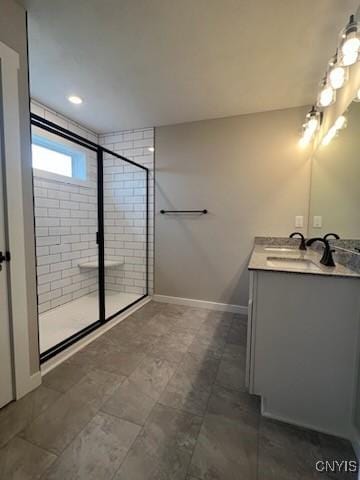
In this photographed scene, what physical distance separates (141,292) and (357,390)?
251cm

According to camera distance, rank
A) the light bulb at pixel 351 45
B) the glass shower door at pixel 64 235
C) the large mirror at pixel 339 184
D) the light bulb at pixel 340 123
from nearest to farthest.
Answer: the light bulb at pixel 351 45, the large mirror at pixel 339 184, the light bulb at pixel 340 123, the glass shower door at pixel 64 235

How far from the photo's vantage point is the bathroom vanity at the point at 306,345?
3.68 feet

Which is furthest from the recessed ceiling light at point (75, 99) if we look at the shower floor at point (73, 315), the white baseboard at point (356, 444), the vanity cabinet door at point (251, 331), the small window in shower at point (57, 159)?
the white baseboard at point (356, 444)

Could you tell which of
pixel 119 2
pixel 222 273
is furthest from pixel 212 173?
pixel 119 2

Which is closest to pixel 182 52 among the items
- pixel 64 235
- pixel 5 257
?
pixel 5 257

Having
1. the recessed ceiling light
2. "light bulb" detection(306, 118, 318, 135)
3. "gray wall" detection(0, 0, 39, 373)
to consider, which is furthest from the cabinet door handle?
"light bulb" detection(306, 118, 318, 135)

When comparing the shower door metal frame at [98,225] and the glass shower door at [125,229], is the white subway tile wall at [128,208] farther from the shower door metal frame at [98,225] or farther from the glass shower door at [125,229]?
the shower door metal frame at [98,225]

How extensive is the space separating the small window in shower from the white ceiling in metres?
0.43

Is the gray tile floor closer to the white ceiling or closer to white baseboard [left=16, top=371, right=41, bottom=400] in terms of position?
white baseboard [left=16, top=371, right=41, bottom=400]

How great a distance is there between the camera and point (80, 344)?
197cm

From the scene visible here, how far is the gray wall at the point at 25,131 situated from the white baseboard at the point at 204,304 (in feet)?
5.70

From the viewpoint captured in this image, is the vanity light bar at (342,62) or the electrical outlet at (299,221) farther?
the electrical outlet at (299,221)

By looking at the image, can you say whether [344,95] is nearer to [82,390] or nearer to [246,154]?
[246,154]

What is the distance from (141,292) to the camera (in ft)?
10.4
